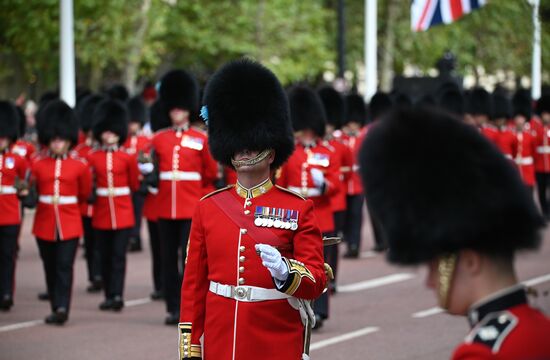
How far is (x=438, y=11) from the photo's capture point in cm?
1423

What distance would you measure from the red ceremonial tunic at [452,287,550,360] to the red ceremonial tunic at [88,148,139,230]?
7.72 metres

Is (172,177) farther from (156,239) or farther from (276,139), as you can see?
(276,139)

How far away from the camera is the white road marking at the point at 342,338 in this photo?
8.45 metres

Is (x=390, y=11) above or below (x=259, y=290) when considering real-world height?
above

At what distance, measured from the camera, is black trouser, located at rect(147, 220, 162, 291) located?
34.2 feet

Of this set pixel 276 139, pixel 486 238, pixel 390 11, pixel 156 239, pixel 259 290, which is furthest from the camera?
pixel 390 11

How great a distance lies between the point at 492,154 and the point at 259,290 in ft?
6.53

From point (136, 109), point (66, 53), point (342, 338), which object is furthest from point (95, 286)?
point (136, 109)

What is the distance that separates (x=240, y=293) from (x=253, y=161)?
0.64 metres

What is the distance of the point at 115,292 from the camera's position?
1008 cm

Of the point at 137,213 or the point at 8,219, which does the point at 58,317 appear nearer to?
the point at 8,219

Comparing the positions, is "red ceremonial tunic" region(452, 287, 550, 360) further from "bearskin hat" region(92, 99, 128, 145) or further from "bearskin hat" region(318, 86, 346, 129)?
"bearskin hat" region(318, 86, 346, 129)

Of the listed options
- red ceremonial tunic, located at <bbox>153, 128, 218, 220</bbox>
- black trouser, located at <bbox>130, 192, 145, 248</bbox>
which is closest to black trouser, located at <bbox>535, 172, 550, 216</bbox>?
black trouser, located at <bbox>130, 192, 145, 248</bbox>

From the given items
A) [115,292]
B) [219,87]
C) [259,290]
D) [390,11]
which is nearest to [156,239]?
[115,292]
